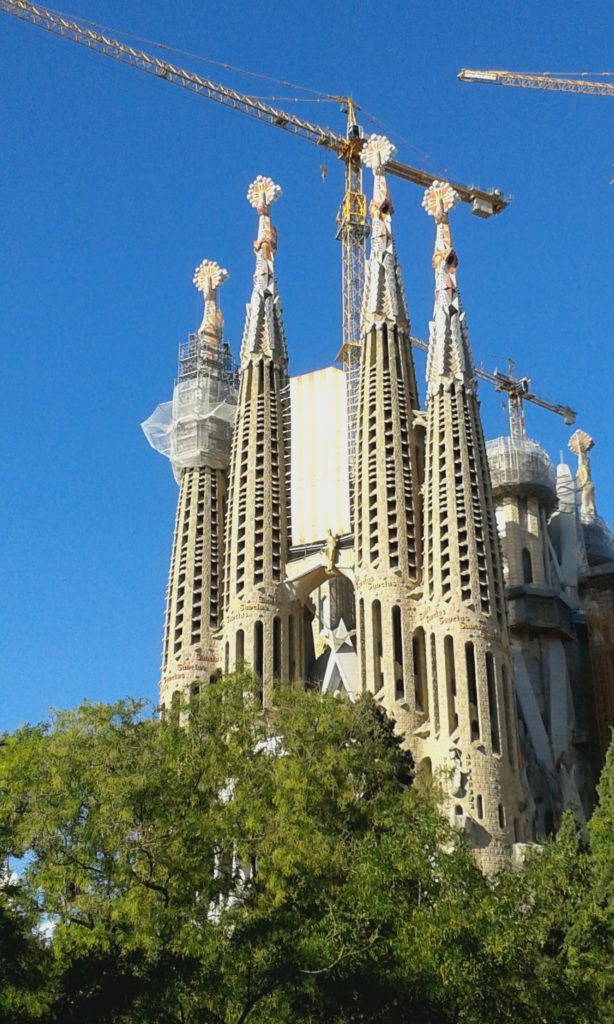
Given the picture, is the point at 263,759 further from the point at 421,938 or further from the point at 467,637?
the point at 467,637

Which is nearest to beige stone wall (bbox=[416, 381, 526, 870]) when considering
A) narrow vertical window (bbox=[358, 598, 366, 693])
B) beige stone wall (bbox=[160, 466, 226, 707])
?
narrow vertical window (bbox=[358, 598, 366, 693])

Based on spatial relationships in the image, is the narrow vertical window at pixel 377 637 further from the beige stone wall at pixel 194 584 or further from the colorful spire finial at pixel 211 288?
the colorful spire finial at pixel 211 288

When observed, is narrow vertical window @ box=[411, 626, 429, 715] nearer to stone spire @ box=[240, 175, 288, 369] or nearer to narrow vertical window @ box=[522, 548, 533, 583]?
narrow vertical window @ box=[522, 548, 533, 583]

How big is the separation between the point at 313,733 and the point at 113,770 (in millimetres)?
4821

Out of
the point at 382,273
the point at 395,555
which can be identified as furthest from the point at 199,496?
the point at 382,273

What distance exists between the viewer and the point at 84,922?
22.7 metres

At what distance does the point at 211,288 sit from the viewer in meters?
55.5

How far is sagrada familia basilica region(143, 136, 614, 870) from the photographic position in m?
42.3

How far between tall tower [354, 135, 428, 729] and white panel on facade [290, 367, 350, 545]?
3931 millimetres

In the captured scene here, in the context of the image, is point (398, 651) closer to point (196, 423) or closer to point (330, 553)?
point (330, 553)

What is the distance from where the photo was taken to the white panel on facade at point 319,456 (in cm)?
5153

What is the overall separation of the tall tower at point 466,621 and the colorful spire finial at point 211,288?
33.2 feet

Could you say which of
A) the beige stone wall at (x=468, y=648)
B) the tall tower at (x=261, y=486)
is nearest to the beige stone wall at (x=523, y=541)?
the beige stone wall at (x=468, y=648)

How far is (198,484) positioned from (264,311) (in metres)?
6.38
